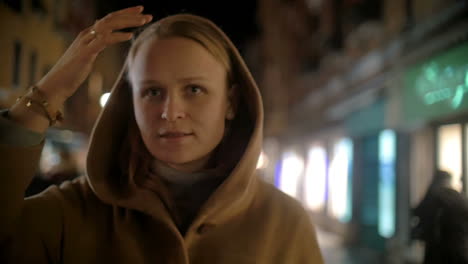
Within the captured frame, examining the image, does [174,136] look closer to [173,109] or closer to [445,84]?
[173,109]

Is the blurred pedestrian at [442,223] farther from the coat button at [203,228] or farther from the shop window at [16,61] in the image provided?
the shop window at [16,61]

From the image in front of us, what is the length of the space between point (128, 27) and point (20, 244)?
0.39 meters

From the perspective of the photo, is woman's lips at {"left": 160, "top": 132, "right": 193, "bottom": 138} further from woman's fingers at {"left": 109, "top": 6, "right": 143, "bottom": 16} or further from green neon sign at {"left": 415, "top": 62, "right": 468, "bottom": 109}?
green neon sign at {"left": 415, "top": 62, "right": 468, "bottom": 109}

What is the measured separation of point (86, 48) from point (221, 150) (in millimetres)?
300

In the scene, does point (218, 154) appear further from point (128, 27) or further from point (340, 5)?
point (340, 5)

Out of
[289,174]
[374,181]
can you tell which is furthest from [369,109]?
[289,174]

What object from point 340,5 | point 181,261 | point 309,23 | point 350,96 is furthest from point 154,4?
point 350,96

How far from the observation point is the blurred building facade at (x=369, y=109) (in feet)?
2.63

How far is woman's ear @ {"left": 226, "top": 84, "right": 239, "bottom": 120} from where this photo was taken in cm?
70

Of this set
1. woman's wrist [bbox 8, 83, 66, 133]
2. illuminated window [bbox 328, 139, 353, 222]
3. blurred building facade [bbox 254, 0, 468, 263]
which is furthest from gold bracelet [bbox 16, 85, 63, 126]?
illuminated window [bbox 328, 139, 353, 222]

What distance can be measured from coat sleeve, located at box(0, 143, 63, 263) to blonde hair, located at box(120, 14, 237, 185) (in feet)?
0.48

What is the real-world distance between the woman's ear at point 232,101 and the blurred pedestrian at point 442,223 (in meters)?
0.38


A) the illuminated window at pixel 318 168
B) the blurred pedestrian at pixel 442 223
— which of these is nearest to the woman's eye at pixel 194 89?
the blurred pedestrian at pixel 442 223

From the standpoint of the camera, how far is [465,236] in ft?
1.98
